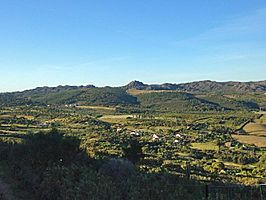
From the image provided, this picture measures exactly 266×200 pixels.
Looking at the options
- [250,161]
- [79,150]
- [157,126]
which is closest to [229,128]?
[157,126]

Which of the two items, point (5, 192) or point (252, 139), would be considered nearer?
point (5, 192)

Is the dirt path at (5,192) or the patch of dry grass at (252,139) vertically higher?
the dirt path at (5,192)

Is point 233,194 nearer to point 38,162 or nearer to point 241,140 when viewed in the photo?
point 38,162

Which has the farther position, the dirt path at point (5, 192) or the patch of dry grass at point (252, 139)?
the patch of dry grass at point (252, 139)

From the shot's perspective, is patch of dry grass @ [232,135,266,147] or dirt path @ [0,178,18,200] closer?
dirt path @ [0,178,18,200]

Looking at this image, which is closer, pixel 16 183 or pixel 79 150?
pixel 16 183

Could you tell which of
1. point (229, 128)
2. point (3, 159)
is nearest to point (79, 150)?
point (3, 159)

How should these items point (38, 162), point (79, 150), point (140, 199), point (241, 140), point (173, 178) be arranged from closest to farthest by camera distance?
point (140, 199) → point (173, 178) → point (38, 162) → point (79, 150) → point (241, 140)

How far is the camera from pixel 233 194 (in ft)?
34.0

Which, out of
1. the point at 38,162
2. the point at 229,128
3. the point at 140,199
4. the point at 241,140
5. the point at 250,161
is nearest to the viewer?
the point at 140,199

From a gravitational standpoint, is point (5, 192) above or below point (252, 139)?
above

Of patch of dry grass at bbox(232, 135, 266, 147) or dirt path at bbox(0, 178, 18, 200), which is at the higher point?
dirt path at bbox(0, 178, 18, 200)

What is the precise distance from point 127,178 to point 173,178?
161 centimetres

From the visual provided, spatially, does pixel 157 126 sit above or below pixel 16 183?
below
